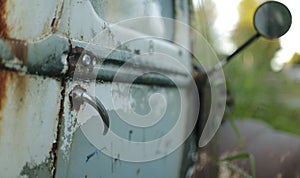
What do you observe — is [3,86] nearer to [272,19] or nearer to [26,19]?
[26,19]

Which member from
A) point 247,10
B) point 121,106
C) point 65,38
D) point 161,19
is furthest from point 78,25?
point 247,10

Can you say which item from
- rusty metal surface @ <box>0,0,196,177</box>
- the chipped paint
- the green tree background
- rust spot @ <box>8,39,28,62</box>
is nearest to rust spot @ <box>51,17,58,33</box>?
rusty metal surface @ <box>0,0,196,177</box>

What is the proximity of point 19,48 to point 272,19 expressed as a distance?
1.34 meters

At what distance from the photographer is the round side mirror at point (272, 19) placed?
2.19 meters

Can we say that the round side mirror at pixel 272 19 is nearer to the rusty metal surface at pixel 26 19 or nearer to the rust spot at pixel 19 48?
the rusty metal surface at pixel 26 19

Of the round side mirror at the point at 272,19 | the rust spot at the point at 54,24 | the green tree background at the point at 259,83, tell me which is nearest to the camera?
the rust spot at the point at 54,24

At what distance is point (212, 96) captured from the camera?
260cm

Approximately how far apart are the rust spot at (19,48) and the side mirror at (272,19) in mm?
1269

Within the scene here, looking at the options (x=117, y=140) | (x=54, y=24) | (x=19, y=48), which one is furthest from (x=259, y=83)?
(x=19, y=48)

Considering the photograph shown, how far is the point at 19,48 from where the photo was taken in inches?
50.9

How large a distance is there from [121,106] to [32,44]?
1.77ft

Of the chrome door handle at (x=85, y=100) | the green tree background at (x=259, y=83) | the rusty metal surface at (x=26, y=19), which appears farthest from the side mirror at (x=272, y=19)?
the green tree background at (x=259, y=83)

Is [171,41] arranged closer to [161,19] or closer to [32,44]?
[161,19]

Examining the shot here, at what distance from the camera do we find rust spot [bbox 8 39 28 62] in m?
1.28
